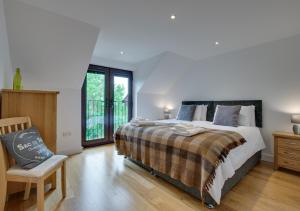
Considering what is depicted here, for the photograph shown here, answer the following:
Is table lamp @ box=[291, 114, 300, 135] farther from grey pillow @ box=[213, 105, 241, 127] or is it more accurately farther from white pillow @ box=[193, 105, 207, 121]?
white pillow @ box=[193, 105, 207, 121]

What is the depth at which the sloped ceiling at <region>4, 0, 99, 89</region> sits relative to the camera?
7.41 feet

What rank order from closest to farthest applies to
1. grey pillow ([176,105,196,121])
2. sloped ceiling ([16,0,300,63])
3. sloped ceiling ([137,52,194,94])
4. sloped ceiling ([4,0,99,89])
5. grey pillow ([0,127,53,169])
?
grey pillow ([0,127,53,169]), sloped ceiling ([16,0,300,63]), sloped ceiling ([4,0,99,89]), grey pillow ([176,105,196,121]), sloped ceiling ([137,52,194,94])

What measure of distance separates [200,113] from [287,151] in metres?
1.80

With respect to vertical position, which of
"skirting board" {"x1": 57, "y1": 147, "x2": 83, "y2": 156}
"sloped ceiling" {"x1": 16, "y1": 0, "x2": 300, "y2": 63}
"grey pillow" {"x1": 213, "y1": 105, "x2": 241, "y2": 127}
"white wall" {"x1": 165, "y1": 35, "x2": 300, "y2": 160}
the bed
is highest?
"sloped ceiling" {"x1": 16, "y1": 0, "x2": 300, "y2": 63}

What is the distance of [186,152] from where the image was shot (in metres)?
1.91

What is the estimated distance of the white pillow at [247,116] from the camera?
315 centimetres

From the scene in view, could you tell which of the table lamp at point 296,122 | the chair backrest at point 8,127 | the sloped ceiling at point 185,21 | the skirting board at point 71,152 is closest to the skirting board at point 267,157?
the table lamp at point 296,122

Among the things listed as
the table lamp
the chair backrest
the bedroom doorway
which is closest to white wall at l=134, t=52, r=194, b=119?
the bedroom doorway

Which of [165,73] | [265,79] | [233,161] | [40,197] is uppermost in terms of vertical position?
[165,73]

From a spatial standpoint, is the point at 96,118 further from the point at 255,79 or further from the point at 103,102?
the point at 255,79

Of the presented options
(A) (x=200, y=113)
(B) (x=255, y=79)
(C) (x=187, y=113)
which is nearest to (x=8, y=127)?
(C) (x=187, y=113)

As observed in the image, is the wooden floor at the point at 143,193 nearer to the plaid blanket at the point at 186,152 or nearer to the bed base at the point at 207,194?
the bed base at the point at 207,194

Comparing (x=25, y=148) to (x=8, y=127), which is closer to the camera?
(x=25, y=148)

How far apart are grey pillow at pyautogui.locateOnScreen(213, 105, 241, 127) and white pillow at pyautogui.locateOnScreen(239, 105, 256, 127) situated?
0.13 metres
